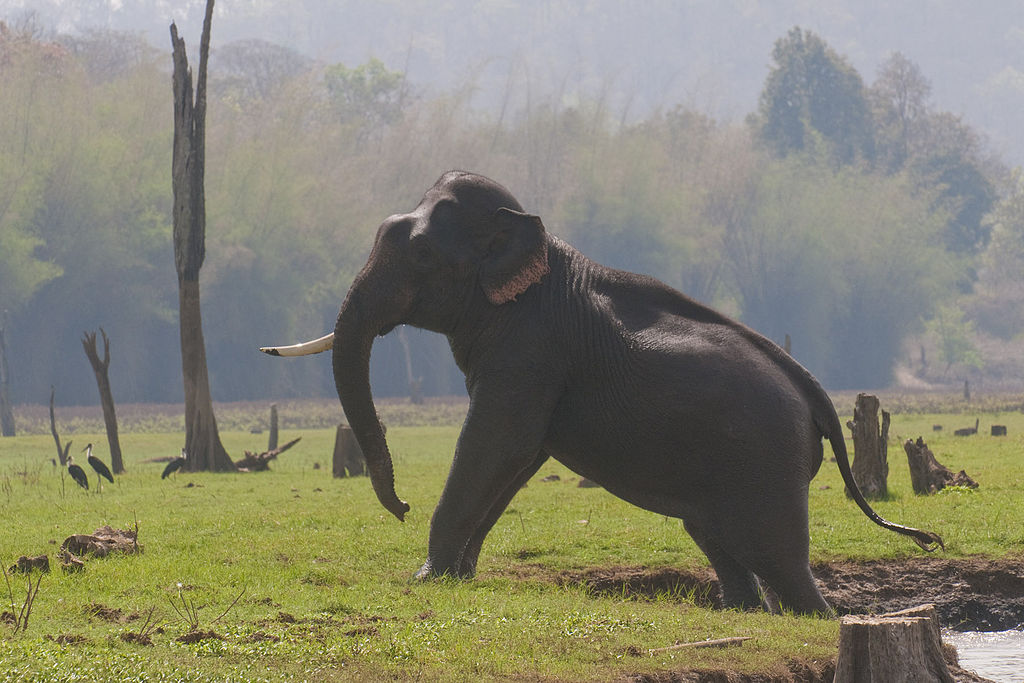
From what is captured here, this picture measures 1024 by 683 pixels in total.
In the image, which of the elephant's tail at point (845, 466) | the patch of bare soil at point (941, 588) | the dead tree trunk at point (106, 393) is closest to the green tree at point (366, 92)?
the dead tree trunk at point (106, 393)

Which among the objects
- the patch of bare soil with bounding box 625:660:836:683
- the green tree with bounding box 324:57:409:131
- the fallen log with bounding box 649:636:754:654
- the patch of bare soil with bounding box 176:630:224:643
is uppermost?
the green tree with bounding box 324:57:409:131

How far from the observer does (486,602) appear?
8.59 meters

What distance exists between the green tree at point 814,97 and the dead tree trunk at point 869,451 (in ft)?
305

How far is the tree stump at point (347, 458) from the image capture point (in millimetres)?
20016

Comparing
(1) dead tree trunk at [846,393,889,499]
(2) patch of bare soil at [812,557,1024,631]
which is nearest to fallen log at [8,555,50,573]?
(2) patch of bare soil at [812,557,1024,631]

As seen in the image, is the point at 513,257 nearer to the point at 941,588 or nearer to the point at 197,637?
the point at 197,637

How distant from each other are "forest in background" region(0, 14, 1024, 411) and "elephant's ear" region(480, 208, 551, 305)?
4466 centimetres

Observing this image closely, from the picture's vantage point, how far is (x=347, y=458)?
20156 mm

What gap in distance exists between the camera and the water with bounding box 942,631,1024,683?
910cm

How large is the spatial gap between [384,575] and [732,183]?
246 feet

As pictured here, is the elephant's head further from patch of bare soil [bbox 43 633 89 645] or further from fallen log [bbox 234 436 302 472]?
fallen log [bbox 234 436 302 472]

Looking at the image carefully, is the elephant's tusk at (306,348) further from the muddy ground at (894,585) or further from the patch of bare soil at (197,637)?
the muddy ground at (894,585)

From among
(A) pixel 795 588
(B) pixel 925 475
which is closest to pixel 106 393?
(B) pixel 925 475

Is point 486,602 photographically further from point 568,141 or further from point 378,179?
point 568,141
